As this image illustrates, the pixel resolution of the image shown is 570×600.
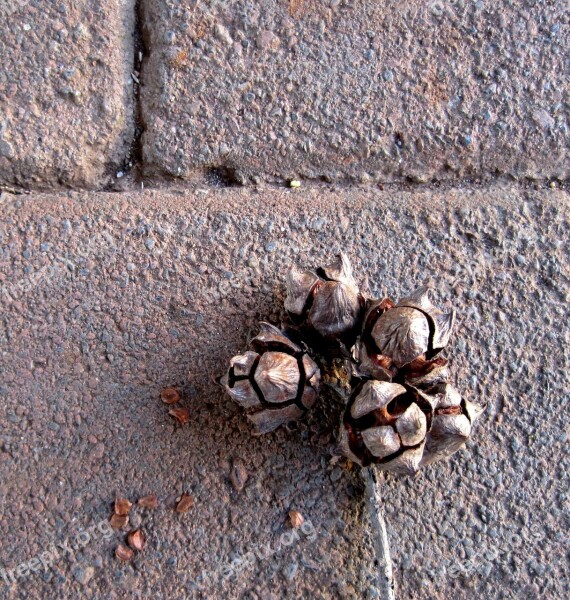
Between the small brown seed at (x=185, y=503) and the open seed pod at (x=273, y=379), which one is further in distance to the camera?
the small brown seed at (x=185, y=503)

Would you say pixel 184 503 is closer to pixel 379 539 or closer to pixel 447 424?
pixel 379 539

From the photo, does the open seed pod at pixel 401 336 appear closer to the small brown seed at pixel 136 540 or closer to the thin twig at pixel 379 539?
the thin twig at pixel 379 539

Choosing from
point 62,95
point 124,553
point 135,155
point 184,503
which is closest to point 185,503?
point 184,503

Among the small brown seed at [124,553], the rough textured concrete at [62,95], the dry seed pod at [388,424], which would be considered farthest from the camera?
the rough textured concrete at [62,95]

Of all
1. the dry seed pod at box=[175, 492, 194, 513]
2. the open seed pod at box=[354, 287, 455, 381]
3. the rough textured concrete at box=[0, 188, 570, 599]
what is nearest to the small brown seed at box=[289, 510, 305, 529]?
the rough textured concrete at box=[0, 188, 570, 599]

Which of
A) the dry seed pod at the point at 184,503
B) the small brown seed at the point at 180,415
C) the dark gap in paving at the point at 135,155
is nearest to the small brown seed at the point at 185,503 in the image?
the dry seed pod at the point at 184,503

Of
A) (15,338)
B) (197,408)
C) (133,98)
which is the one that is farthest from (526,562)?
(133,98)

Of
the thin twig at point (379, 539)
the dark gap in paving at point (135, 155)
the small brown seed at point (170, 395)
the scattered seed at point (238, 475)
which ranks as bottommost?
the thin twig at point (379, 539)

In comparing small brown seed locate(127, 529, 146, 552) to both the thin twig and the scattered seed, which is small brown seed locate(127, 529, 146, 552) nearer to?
the scattered seed
